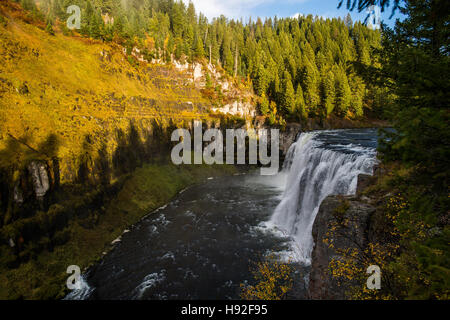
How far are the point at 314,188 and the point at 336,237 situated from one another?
41.2 ft

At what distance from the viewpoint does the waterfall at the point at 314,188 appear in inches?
690

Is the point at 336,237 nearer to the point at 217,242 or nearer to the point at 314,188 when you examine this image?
the point at 314,188

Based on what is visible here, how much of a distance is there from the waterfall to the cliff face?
603 cm

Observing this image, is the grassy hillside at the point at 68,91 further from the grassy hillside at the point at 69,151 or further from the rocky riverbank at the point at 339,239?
the rocky riverbank at the point at 339,239

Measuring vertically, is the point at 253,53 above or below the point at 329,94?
above

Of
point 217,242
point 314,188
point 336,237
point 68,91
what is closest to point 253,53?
point 68,91

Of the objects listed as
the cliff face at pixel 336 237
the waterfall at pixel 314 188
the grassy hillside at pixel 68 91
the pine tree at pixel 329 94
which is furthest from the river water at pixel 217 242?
the pine tree at pixel 329 94

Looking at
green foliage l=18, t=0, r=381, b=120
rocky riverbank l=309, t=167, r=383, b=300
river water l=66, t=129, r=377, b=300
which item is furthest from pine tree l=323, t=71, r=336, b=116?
rocky riverbank l=309, t=167, r=383, b=300

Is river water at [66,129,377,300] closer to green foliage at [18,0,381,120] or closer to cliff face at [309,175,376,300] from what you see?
cliff face at [309,175,376,300]

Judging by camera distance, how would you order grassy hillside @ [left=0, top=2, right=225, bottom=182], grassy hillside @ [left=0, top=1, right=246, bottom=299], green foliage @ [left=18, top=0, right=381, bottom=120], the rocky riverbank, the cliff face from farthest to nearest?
green foliage @ [left=18, top=0, right=381, bottom=120]
grassy hillside @ [left=0, top=2, right=225, bottom=182]
grassy hillside @ [left=0, top=1, right=246, bottom=299]
the cliff face
the rocky riverbank

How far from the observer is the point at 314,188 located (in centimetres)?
2200

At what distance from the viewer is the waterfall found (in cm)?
1752

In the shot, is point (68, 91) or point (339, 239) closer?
point (339, 239)
